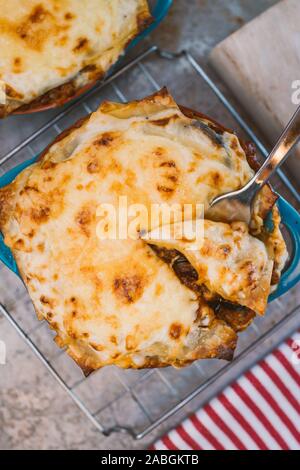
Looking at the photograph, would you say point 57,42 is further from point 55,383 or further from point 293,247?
point 55,383

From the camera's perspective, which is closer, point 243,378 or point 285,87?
point 285,87

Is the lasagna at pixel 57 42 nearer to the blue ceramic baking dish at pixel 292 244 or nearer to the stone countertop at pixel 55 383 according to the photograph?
the blue ceramic baking dish at pixel 292 244

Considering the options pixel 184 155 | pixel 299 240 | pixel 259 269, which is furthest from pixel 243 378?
pixel 184 155

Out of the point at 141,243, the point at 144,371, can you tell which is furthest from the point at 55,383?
the point at 141,243

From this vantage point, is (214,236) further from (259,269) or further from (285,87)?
(285,87)

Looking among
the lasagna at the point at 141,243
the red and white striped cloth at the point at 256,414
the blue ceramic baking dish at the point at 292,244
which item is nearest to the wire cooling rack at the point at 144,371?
the red and white striped cloth at the point at 256,414

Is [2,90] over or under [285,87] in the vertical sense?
over
